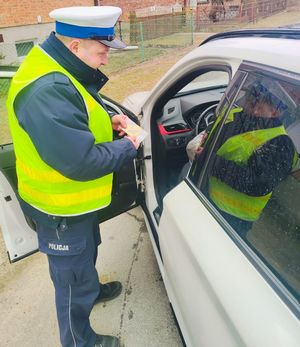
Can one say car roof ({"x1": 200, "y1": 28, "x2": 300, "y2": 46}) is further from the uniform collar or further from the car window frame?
the uniform collar

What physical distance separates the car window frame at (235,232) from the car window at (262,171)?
1 cm

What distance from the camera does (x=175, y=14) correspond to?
60.1 feet

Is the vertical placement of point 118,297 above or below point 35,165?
below

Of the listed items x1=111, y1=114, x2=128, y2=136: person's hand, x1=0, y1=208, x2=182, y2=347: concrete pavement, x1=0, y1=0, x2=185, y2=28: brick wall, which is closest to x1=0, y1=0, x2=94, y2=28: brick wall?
x1=0, y1=0, x2=185, y2=28: brick wall

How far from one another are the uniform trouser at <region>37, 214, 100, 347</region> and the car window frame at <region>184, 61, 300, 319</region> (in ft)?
2.01

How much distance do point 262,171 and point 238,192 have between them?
141 millimetres

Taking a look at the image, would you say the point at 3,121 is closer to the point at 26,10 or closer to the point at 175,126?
the point at 175,126

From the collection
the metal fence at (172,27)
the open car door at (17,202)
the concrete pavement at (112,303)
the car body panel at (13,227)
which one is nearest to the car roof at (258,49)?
the open car door at (17,202)

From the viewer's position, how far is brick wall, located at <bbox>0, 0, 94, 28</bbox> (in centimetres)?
1045

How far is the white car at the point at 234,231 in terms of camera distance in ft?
3.80

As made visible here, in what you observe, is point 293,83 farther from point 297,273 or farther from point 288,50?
point 297,273

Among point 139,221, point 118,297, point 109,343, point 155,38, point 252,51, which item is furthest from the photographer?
point 155,38

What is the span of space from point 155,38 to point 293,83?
54.0 feet

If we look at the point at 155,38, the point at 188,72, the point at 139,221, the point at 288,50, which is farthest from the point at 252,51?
the point at 155,38
